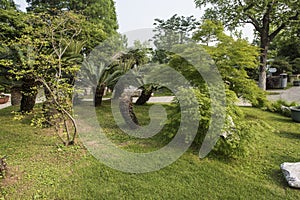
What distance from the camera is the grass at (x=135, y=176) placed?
2.16 metres

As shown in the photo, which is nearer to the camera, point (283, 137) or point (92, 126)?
point (283, 137)

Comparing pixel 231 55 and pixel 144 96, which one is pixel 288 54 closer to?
pixel 144 96

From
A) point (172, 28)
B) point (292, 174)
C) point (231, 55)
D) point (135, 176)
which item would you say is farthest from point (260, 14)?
point (135, 176)

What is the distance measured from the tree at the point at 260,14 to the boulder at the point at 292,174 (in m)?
6.00

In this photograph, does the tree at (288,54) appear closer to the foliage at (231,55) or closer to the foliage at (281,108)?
the foliage at (281,108)

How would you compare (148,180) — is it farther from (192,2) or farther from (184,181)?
(192,2)

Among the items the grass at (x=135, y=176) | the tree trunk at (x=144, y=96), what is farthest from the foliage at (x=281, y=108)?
the tree trunk at (x=144, y=96)

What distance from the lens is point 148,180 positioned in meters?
2.39

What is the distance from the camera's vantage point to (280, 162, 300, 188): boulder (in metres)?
2.32

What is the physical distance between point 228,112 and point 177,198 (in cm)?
155

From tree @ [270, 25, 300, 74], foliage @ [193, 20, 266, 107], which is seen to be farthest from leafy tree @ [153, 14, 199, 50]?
tree @ [270, 25, 300, 74]

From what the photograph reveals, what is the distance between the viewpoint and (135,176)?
2.46 metres

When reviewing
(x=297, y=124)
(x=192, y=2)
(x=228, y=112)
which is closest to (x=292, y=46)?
(x=192, y=2)

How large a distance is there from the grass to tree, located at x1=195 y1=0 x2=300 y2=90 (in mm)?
6015
